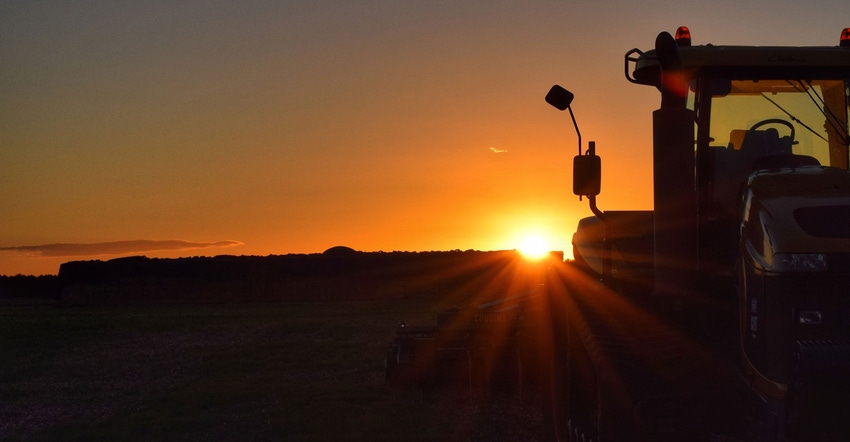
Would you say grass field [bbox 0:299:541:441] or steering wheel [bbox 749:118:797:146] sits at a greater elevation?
steering wheel [bbox 749:118:797:146]

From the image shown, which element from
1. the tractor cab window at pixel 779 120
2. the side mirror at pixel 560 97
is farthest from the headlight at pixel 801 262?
the side mirror at pixel 560 97

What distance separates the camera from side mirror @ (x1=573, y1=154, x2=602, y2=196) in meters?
6.61

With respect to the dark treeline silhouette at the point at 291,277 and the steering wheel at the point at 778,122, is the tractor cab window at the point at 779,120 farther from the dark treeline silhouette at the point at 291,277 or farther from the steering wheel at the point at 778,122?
the dark treeline silhouette at the point at 291,277

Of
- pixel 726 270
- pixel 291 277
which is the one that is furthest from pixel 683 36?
pixel 291 277

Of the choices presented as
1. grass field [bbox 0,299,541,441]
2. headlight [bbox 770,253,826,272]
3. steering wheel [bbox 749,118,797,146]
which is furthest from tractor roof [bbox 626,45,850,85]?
grass field [bbox 0,299,541,441]

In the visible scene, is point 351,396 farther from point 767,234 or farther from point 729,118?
point 767,234

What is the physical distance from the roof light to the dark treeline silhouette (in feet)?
104

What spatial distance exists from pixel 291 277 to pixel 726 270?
1456 inches

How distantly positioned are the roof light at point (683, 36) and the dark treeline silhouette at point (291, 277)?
104 ft

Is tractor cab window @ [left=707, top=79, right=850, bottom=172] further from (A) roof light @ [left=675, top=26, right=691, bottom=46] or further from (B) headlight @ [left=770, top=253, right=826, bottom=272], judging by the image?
(B) headlight @ [left=770, top=253, right=826, bottom=272]

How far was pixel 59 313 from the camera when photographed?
3797 centimetres

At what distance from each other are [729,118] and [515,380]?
7.51m

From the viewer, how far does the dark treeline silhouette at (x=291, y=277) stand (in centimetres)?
4069

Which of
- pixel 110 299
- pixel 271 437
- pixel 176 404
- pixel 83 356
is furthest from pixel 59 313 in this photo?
pixel 271 437
